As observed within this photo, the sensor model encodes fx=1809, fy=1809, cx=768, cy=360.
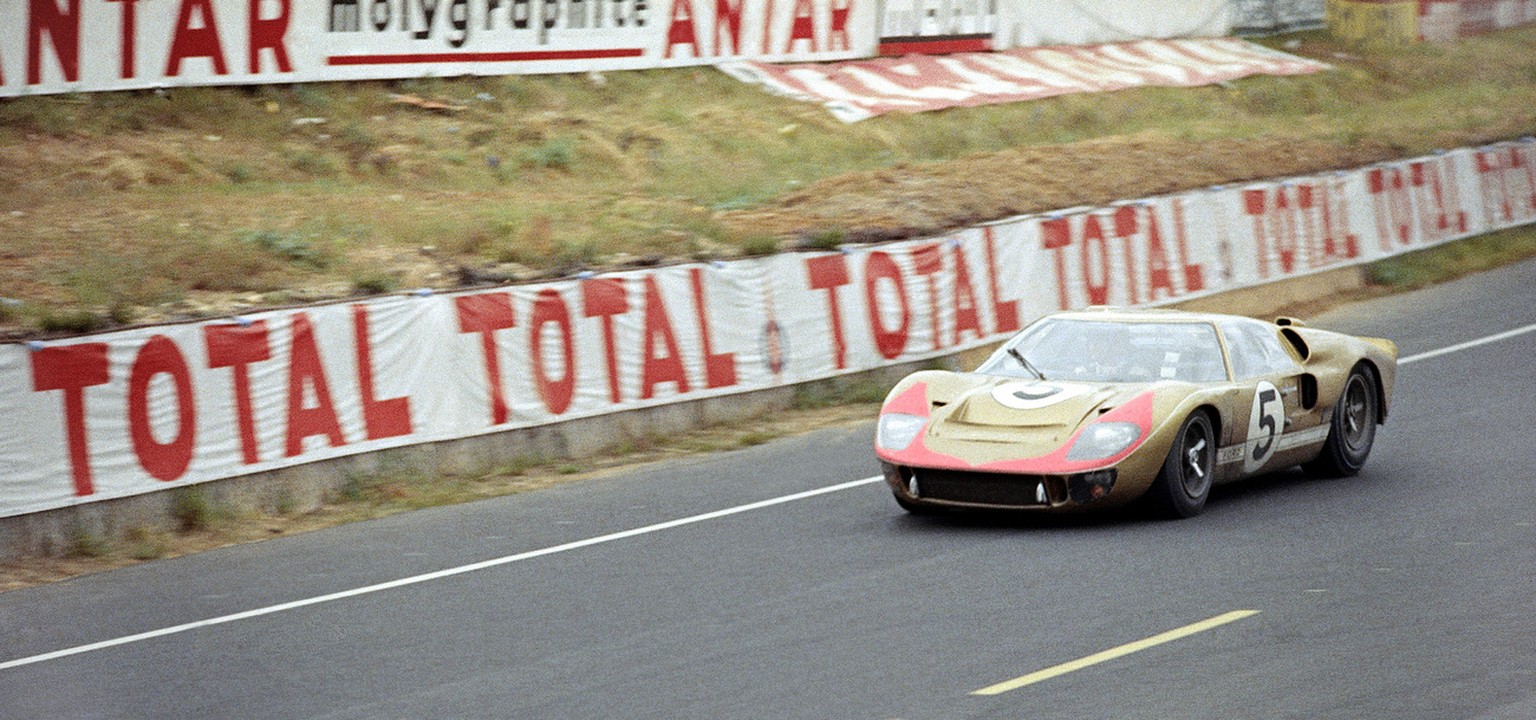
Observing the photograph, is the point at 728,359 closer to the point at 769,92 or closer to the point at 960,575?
the point at 960,575

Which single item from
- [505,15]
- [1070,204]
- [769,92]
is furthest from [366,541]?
[769,92]

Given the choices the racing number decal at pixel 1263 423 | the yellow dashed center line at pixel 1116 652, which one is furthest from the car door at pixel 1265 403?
the yellow dashed center line at pixel 1116 652

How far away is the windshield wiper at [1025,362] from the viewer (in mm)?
11320

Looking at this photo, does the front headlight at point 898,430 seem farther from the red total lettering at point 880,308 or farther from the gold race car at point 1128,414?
the red total lettering at point 880,308

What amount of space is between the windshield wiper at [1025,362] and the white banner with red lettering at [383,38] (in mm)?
14196

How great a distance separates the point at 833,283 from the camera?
16859 mm

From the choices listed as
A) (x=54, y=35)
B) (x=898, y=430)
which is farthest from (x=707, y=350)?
(x=54, y=35)

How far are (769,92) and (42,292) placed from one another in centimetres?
1711

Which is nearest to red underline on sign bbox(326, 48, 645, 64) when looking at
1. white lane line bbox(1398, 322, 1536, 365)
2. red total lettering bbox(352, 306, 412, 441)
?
red total lettering bbox(352, 306, 412, 441)

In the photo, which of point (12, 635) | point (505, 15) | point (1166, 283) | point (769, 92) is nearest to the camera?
point (12, 635)

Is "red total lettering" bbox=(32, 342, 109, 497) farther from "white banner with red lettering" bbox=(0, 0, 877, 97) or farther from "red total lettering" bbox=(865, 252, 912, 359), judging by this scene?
"white banner with red lettering" bbox=(0, 0, 877, 97)

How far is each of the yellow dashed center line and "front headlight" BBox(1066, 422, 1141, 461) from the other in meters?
1.90

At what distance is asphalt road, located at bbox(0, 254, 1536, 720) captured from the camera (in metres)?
7.18

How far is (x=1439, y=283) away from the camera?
2505 cm
